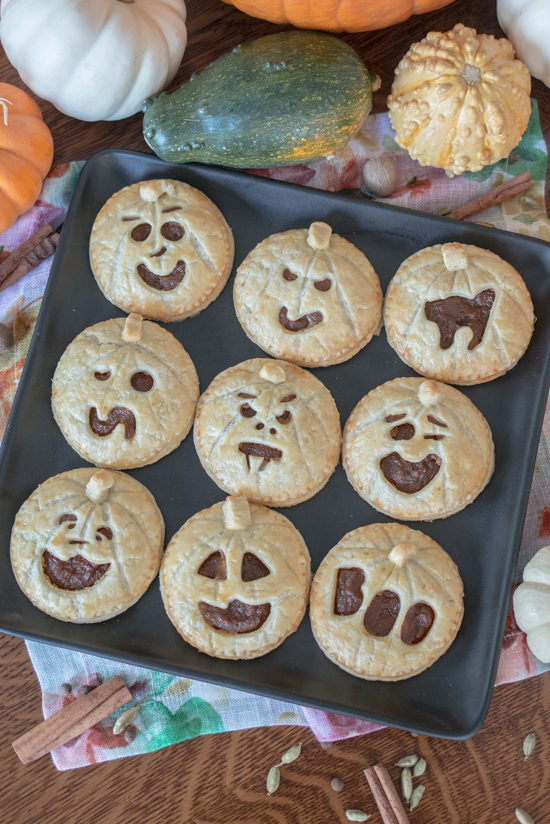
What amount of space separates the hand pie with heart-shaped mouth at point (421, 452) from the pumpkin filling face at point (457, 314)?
24 centimetres

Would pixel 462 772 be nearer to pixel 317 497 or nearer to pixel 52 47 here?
pixel 317 497

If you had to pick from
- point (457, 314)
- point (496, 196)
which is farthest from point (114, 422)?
point (496, 196)

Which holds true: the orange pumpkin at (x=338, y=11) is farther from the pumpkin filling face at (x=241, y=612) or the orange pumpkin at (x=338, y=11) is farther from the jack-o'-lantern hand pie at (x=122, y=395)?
the pumpkin filling face at (x=241, y=612)

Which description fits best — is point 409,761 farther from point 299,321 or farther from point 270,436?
point 299,321

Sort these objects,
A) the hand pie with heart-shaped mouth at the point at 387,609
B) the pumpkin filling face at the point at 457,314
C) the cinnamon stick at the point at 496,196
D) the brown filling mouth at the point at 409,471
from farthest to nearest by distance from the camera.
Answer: the cinnamon stick at the point at 496,196, the pumpkin filling face at the point at 457,314, the brown filling mouth at the point at 409,471, the hand pie with heart-shaped mouth at the point at 387,609

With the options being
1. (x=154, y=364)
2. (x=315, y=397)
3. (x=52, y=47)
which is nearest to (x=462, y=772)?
(x=315, y=397)

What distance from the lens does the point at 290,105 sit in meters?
2.80

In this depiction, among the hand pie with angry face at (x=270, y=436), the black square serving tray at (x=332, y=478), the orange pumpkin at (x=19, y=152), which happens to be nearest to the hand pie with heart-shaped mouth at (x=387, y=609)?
the black square serving tray at (x=332, y=478)

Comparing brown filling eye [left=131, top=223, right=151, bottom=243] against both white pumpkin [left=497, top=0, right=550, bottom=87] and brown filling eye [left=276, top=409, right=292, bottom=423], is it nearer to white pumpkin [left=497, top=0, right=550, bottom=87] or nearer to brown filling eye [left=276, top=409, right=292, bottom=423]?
brown filling eye [left=276, top=409, right=292, bottom=423]

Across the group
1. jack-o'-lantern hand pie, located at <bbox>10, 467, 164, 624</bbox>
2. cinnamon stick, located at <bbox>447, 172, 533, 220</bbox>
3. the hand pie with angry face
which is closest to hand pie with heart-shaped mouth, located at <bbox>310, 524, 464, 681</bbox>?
the hand pie with angry face

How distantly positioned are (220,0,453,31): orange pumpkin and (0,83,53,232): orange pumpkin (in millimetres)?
1025

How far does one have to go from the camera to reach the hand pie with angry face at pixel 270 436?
2783mm

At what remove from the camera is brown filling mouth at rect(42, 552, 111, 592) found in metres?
2.73

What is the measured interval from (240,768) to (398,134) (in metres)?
2.78
